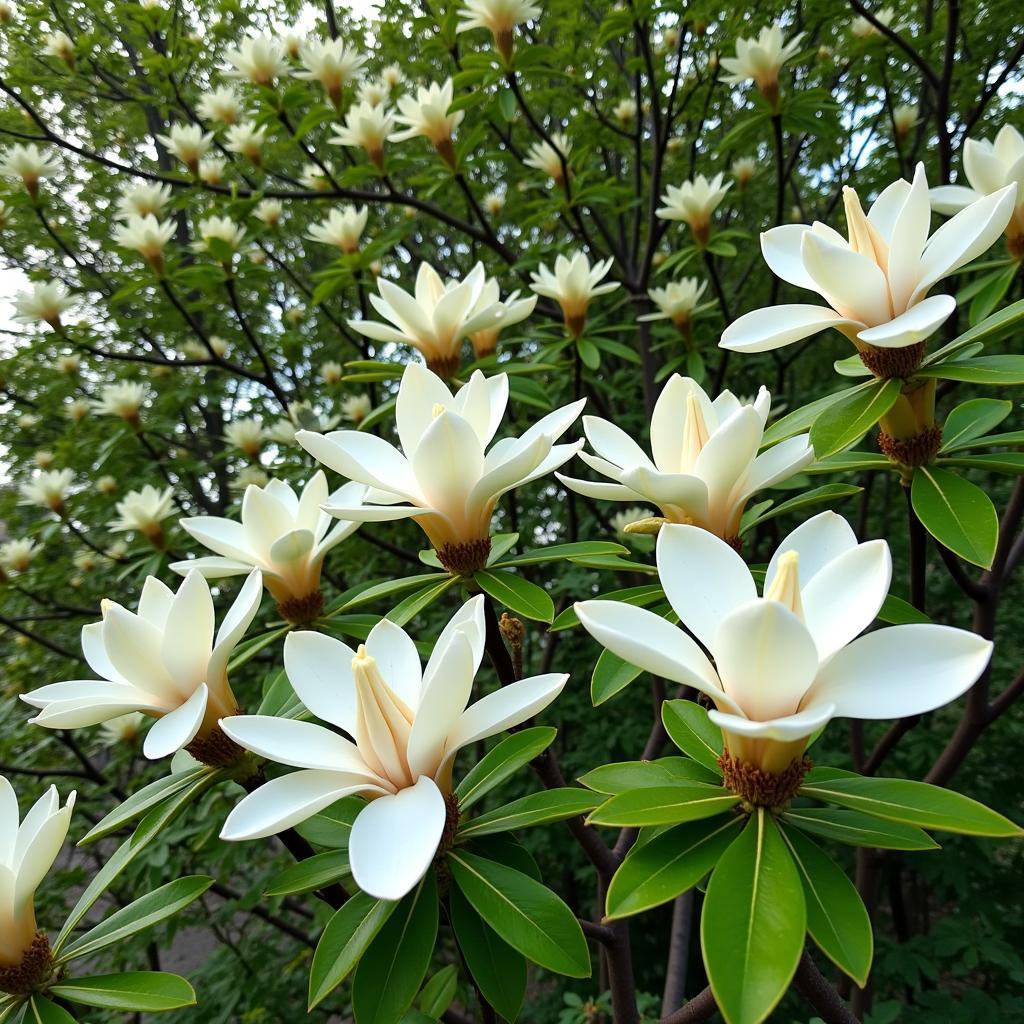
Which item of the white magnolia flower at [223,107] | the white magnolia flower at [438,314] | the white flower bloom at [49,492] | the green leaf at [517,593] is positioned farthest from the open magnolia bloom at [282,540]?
the white magnolia flower at [223,107]

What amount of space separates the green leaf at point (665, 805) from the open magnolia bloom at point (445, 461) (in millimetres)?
517

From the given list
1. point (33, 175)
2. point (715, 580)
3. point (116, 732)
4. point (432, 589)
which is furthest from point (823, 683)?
point (33, 175)

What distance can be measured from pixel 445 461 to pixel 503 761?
0.45 m

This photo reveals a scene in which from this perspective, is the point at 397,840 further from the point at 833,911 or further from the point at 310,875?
the point at 833,911

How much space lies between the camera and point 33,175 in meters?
3.77

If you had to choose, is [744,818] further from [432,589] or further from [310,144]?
[310,144]

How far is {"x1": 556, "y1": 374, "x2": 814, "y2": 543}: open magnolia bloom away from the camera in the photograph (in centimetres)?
103

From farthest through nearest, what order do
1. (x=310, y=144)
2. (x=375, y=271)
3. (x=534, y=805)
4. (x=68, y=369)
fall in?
(x=310, y=144) → (x=68, y=369) → (x=375, y=271) → (x=534, y=805)

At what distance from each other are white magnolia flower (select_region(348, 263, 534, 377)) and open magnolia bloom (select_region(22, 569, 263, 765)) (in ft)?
3.27

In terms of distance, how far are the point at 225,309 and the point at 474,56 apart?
396cm

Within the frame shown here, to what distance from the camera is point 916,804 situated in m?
0.75

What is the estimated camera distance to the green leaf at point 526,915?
80cm

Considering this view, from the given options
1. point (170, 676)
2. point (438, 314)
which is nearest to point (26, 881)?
point (170, 676)

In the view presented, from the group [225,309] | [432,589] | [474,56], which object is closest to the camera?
[432,589]
